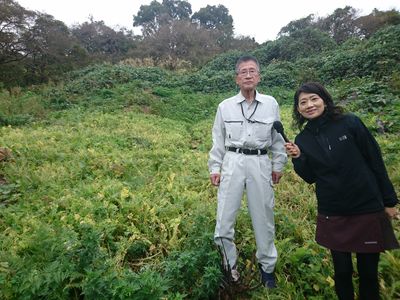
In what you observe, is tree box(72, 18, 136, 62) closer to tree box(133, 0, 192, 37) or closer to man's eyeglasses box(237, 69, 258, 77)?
tree box(133, 0, 192, 37)

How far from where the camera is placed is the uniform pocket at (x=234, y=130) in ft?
10.4

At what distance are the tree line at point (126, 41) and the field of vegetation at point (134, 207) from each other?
6.08 metres

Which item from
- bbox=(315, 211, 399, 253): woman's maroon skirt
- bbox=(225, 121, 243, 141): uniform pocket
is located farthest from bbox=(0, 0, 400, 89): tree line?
bbox=(315, 211, 399, 253): woman's maroon skirt

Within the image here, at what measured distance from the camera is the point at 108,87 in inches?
634

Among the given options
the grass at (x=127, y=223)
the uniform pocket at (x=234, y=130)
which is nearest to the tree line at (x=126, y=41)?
the grass at (x=127, y=223)

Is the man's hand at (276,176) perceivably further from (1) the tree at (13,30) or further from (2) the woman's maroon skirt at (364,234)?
(1) the tree at (13,30)

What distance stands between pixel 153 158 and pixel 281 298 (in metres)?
4.77

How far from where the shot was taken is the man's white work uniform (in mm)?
3111

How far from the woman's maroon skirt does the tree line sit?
16.1m

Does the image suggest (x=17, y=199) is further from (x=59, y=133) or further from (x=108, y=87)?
(x=108, y=87)

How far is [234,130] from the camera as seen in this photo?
320cm

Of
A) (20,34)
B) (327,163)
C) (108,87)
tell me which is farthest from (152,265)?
(20,34)

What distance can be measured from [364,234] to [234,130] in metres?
1.43

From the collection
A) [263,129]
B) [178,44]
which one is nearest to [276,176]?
[263,129]
